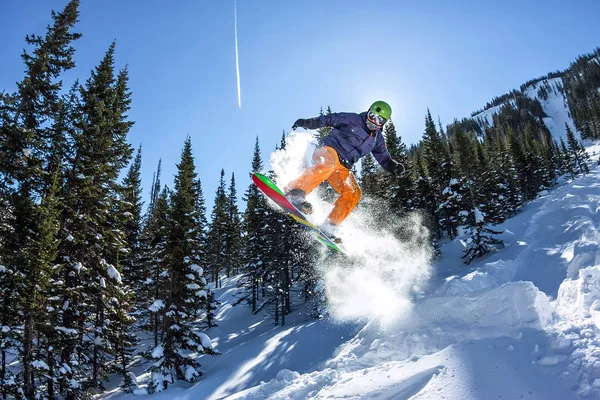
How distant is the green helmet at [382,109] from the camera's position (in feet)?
25.5

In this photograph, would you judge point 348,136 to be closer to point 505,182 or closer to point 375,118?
point 375,118

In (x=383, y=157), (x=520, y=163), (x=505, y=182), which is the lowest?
(x=505, y=182)

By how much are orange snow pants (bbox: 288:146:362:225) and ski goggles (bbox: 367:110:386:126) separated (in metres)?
1.17

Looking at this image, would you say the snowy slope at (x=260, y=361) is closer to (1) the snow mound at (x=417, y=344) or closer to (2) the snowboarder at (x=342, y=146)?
(1) the snow mound at (x=417, y=344)

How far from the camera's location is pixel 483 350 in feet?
16.5

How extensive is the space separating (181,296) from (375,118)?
1264 cm

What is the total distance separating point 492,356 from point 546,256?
369 inches

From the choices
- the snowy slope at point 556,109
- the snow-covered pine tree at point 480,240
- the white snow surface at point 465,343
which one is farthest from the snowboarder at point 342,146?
the snowy slope at point 556,109

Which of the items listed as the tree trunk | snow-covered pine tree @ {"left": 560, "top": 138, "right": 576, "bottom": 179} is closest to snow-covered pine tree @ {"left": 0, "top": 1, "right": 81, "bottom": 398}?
the tree trunk

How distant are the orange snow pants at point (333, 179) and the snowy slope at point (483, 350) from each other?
10.1ft

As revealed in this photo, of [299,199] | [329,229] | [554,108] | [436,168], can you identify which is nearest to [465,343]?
[329,229]

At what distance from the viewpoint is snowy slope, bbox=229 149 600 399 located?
4.02m

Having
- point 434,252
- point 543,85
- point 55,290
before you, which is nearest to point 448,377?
point 55,290

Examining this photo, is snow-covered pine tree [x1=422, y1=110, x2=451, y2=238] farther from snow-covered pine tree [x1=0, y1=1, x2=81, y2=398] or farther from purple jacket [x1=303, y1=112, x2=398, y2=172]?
snow-covered pine tree [x1=0, y1=1, x2=81, y2=398]
